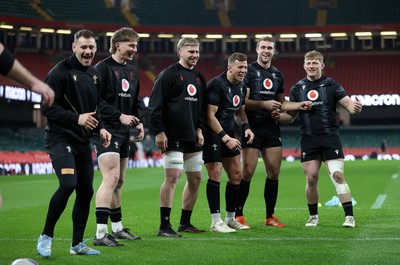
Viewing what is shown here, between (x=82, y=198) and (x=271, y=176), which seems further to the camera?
(x=271, y=176)

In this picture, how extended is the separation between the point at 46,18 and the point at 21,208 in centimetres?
3863

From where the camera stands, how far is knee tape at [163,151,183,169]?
985 centimetres

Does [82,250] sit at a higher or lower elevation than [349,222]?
higher

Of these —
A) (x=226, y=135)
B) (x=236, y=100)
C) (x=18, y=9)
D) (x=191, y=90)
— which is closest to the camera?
(x=191, y=90)

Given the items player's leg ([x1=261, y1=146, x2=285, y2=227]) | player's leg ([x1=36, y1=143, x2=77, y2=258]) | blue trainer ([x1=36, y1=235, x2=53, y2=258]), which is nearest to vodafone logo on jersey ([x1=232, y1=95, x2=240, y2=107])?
player's leg ([x1=261, y1=146, x2=285, y2=227])

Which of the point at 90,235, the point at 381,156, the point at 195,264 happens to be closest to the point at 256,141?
the point at 90,235

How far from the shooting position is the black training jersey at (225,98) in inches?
417

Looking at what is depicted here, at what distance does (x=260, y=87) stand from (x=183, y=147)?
1.99 m

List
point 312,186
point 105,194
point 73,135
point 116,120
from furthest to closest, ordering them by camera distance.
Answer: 1. point 312,186
2. point 116,120
3. point 105,194
4. point 73,135

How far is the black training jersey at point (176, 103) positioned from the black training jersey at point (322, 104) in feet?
6.42

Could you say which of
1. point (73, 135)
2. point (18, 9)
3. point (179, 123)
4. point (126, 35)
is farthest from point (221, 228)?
point (18, 9)

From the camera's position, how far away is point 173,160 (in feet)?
32.4

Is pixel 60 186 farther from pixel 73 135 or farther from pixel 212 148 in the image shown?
pixel 212 148

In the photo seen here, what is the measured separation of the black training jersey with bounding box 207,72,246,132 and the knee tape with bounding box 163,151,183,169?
1047mm
